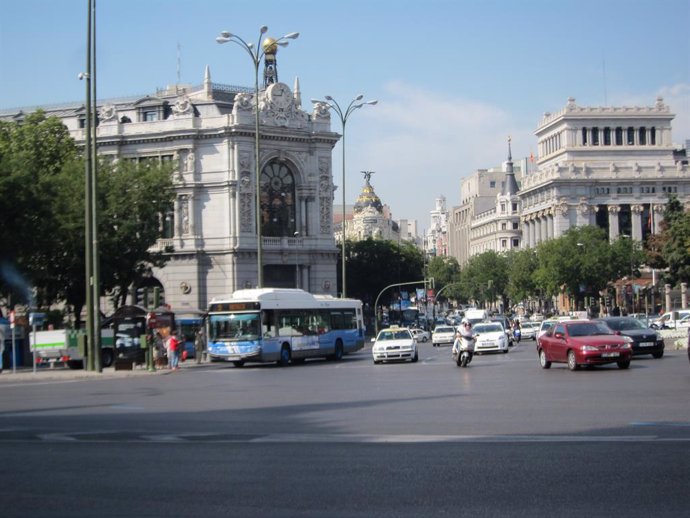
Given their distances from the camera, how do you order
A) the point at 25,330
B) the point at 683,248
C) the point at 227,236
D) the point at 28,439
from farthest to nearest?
the point at 227,236 < the point at 683,248 < the point at 25,330 < the point at 28,439

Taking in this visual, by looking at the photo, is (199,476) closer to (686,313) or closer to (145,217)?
(145,217)

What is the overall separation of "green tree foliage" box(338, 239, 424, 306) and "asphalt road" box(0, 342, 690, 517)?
7945 centimetres

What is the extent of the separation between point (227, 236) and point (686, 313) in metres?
33.5

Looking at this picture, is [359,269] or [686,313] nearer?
[686,313]

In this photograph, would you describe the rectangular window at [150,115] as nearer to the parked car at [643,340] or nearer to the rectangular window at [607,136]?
the parked car at [643,340]

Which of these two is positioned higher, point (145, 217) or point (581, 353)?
point (145, 217)

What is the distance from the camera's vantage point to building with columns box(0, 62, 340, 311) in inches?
3211

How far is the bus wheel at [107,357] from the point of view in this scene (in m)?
48.0

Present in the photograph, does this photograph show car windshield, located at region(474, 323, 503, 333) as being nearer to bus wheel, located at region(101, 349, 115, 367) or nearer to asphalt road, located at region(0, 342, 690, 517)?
bus wheel, located at region(101, 349, 115, 367)

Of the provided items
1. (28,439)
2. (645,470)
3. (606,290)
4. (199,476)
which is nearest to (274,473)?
(199,476)

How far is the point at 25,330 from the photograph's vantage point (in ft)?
163

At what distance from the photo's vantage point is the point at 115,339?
4878 cm

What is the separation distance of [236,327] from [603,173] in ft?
354

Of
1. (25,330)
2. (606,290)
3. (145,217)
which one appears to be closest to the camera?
(25,330)
